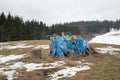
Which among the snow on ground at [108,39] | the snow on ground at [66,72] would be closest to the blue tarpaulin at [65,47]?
the snow on ground at [66,72]

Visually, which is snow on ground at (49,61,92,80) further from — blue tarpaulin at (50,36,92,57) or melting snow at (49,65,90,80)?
blue tarpaulin at (50,36,92,57)

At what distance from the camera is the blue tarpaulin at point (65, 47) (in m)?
14.6

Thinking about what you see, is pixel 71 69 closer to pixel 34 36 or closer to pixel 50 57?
pixel 50 57

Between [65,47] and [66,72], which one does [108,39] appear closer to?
[65,47]

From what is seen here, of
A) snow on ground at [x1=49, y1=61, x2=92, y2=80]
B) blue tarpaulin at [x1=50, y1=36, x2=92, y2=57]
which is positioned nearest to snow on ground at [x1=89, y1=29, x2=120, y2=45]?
blue tarpaulin at [x1=50, y1=36, x2=92, y2=57]

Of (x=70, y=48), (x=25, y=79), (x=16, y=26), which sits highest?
(x=16, y=26)

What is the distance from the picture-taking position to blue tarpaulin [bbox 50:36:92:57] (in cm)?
1461

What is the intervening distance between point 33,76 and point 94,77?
3.04 meters

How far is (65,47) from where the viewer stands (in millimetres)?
14961

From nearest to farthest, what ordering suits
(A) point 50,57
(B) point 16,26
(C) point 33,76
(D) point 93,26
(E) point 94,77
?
(E) point 94,77 → (C) point 33,76 → (A) point 50,57 → (B) point 16,26 → (D) point 93,26

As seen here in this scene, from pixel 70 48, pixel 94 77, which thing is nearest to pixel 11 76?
pixel 94 77

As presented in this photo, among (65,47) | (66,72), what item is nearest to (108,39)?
(65,47)

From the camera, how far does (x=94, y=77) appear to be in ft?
28.7

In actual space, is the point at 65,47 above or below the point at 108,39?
above
